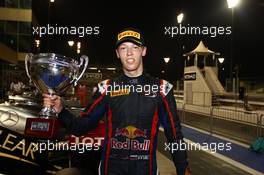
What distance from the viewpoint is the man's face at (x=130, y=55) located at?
2209 millimetres

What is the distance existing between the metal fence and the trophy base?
24.8ft

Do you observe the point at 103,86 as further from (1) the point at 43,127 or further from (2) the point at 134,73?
(1) the point at 43,127

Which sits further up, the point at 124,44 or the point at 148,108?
the point at 124,44

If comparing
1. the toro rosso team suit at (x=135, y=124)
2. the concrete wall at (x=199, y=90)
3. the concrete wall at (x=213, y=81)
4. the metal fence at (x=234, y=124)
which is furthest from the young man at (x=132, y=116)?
the concrete wall at (x=213, y=81)

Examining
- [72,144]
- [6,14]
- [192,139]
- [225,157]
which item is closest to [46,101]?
[72,144]

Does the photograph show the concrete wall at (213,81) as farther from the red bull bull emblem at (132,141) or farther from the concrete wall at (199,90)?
the red bull bull emblem at (132,141)

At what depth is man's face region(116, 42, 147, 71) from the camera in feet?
7.25

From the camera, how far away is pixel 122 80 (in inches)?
90.4

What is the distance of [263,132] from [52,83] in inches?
332

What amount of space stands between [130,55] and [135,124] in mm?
424

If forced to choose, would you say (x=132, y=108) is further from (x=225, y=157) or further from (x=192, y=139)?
(x=192, y=139)

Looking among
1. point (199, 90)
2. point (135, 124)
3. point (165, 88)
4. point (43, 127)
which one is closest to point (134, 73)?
point (165, 88)

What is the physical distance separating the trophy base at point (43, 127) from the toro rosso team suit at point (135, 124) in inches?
2.6

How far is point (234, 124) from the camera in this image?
1137 centimetres
